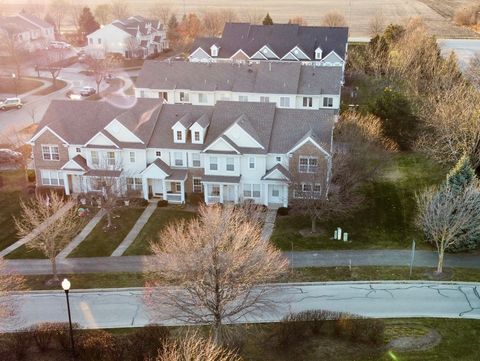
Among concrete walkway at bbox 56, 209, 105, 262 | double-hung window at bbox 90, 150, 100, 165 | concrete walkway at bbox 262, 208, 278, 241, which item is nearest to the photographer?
concrete walkway at bbox 56, 209, 105, 262

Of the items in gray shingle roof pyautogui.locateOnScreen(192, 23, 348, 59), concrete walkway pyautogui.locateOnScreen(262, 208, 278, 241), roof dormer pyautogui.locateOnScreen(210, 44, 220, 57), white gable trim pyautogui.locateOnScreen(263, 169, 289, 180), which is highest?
gray shingle roof pyautogui.locateOnScreen(192, 23, 348, 59)

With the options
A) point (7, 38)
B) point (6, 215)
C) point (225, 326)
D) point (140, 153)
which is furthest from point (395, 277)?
point (7, 38)

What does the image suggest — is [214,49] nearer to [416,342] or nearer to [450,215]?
[450,215]

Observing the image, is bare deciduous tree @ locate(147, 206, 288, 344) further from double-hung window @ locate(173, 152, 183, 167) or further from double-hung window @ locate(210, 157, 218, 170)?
double-hung window @ locate(173, 152, 183, 167)

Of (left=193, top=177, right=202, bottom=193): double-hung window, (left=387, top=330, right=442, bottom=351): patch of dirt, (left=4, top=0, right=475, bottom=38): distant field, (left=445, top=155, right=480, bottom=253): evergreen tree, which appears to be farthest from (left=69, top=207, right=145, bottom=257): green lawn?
(left=4, top=0, right=475, bottom=38): distant field

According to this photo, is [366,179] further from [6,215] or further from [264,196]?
[6,215]
